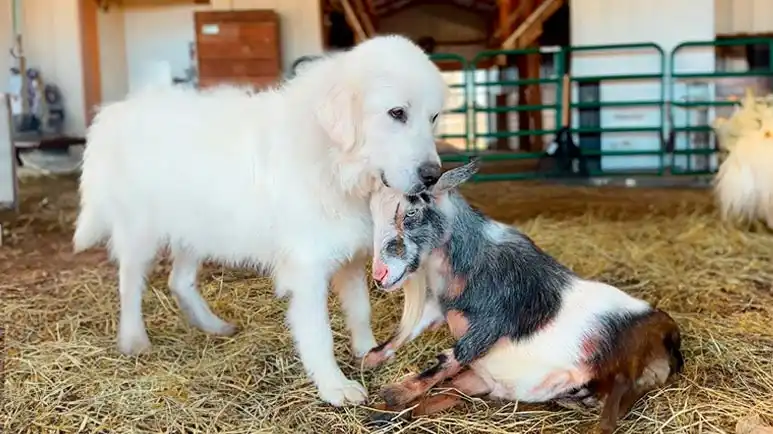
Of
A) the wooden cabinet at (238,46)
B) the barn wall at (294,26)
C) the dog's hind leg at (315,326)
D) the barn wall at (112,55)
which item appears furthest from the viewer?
the barn wall at (112,55)

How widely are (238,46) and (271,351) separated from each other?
6.71 metres

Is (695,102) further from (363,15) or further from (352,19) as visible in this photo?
(363,15)

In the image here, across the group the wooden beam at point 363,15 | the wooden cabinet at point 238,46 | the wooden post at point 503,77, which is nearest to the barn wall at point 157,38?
the wooden beam at point 363,15

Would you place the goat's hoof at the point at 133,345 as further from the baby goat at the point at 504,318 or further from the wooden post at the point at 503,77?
the wooden post at the point at 503,77

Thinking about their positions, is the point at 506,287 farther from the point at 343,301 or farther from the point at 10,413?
the point at 10,413

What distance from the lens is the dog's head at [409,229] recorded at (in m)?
2.23

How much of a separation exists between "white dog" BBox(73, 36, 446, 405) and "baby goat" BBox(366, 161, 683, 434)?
0.15 m

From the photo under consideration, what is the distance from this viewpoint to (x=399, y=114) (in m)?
2.32

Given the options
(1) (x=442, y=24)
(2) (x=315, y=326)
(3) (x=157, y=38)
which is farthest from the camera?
(1) (x=442, y=24)

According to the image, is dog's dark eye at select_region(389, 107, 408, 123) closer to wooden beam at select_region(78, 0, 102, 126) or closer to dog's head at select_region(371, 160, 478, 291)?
dog's head at select_region(371, 160, 478, 291)

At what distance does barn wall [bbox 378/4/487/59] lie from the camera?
17938 mm

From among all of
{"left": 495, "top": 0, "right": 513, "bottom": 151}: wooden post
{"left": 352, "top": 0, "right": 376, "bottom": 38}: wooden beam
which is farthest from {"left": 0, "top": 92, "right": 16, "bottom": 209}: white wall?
{"left": 495, "top": 0, "right": 513, "bottom": 151}: wooden post

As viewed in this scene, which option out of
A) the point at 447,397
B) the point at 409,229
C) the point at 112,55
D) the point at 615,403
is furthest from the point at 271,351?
the point at 112,55

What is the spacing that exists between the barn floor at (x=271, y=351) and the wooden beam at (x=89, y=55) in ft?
25.2
